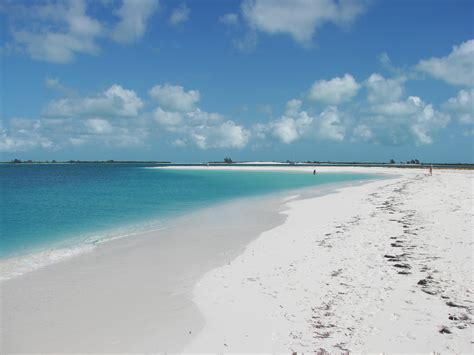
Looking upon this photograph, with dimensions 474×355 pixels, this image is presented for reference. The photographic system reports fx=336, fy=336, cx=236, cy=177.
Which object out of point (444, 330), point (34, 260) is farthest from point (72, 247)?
point (444, 330)

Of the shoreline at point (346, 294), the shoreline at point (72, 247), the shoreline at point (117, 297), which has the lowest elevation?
the shoreline at point (72, 247)

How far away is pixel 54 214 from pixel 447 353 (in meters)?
21.6

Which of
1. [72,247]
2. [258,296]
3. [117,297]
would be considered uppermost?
[258,296]

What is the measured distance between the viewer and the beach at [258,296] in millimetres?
5414

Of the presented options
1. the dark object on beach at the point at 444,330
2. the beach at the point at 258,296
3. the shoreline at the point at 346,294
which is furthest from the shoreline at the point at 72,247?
the dark object on beach at the point at 444,330

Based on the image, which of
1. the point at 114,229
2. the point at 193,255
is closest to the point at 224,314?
the point at 193,255

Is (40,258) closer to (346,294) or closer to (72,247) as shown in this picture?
(72,247)

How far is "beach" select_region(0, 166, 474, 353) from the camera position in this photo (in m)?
5.41

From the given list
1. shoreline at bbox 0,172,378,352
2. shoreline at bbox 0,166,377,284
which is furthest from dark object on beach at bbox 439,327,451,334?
shoreline at bbox 0,166,377,284

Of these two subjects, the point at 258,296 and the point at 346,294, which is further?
the point at 258,296

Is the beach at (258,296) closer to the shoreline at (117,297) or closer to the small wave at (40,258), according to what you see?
the shoreline at (117,297)

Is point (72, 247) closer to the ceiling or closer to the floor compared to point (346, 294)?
closer to the floor

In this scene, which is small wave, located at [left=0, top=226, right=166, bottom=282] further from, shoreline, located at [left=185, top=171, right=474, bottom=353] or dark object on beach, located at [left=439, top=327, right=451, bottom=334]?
dark object on beach, located at [left=439, top=327, right=451, bottom=334]

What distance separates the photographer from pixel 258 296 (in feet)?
23.2
